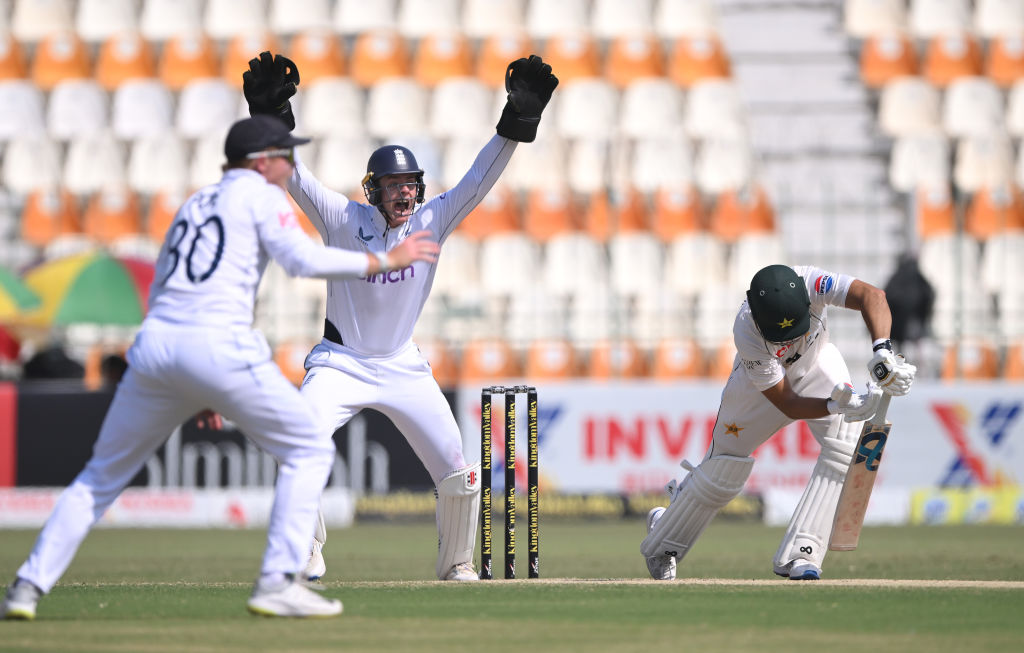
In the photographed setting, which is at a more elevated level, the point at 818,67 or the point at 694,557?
the point at 818,67

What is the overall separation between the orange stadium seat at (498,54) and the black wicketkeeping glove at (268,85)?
406 inches

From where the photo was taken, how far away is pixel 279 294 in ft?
50.2

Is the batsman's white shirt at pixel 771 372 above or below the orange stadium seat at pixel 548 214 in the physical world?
below

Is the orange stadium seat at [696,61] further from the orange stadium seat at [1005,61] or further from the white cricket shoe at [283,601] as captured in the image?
the white cricket shoe at [283,601]

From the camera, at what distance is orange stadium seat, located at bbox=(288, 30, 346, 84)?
726 inches

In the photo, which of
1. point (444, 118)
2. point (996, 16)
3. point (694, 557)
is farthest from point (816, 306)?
point (996, 16)

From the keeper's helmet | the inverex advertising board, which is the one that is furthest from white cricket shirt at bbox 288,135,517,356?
the inverex advertising board

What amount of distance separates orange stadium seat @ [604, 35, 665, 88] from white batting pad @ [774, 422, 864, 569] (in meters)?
11.0

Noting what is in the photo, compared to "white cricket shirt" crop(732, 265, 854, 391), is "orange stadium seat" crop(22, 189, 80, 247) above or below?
above

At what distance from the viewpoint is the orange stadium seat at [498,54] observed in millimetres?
18062

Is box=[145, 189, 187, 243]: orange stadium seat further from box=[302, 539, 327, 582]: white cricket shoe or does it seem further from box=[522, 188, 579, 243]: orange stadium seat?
box=[302, 539, 327, 582]: white cricket shoe

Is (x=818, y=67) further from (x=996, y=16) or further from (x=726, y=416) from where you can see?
(x=726, y=416)

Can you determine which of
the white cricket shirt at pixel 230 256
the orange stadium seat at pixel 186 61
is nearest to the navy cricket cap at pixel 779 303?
the white cricket shirt at pixel 230 256

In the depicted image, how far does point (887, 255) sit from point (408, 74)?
5.91m
